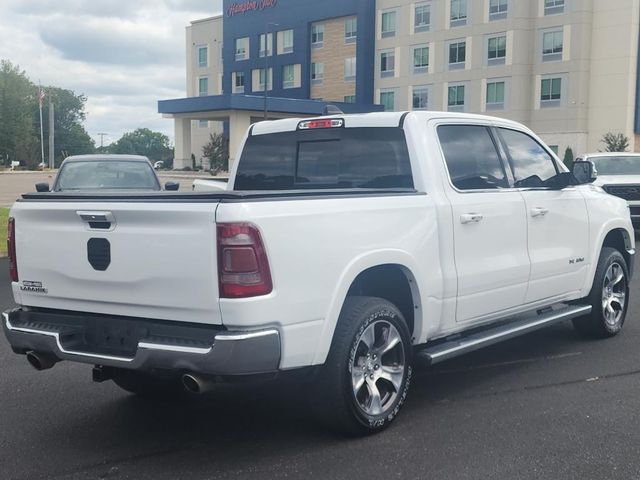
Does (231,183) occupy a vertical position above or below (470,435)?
above

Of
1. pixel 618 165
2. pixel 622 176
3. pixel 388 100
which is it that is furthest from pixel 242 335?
pixel 388 100

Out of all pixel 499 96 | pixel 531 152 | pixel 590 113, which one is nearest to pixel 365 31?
pixel 499 96

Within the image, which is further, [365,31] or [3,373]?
[365,31]

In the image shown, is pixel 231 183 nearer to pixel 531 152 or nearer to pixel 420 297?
pixel 420 297

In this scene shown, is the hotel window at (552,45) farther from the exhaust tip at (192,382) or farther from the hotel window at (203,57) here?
the exhaust tip at (192,382)

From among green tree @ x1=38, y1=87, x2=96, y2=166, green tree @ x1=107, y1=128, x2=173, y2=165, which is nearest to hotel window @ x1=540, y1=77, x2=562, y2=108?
green tree @ x1=38, y1=87, x2=96, y2=166

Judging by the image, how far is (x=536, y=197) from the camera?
6230mm

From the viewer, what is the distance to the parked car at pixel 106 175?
14023 mm

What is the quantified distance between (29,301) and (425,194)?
2.57 meters

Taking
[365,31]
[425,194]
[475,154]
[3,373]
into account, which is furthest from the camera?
[365,31]

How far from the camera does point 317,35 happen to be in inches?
2699

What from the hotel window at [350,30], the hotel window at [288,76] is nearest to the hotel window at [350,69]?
the hotel window at [350,30]

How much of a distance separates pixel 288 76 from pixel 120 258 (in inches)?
2712

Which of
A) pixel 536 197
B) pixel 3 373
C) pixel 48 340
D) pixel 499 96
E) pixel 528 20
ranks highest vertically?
pixel 528 20
